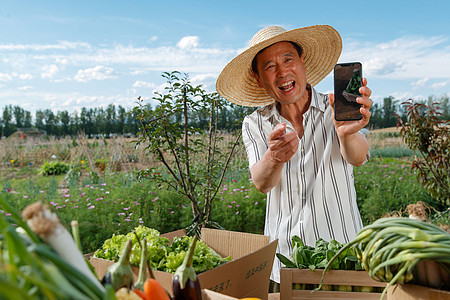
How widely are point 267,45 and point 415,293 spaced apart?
159 cm

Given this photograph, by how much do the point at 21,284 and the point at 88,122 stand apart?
27.7 m

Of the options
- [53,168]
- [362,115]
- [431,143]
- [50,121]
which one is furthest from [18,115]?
[362,115]

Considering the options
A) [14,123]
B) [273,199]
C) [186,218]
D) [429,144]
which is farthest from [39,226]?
[14,123]

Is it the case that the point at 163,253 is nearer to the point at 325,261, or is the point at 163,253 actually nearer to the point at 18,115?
the point at 325,261

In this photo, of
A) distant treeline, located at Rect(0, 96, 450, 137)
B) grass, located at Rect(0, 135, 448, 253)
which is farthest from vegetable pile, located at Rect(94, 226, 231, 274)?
distant treeline, located at Rect(0, 96, 450, 137)

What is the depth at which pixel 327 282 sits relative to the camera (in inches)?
46.0

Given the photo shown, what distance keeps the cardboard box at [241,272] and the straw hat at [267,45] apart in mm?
1115

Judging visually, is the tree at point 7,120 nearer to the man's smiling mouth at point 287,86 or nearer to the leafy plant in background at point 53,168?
the leafy plant in background at point 53,168

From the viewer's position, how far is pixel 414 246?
82 cm

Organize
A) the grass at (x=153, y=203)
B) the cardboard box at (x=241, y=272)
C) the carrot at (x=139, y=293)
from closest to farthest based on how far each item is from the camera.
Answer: the carrot at (x=139, y=293), the cardboard box at (x=241, y=272), the grass at (x=153, y=203)

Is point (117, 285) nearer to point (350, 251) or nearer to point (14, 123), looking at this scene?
point (350, 251)

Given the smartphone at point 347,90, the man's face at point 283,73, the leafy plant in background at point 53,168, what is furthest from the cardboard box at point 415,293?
the leafy plant in background at point 53,168

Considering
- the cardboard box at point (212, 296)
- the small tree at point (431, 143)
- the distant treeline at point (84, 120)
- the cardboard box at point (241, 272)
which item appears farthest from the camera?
the distant treeline at point (84, 120)

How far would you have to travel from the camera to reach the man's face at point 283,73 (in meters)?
2.09
